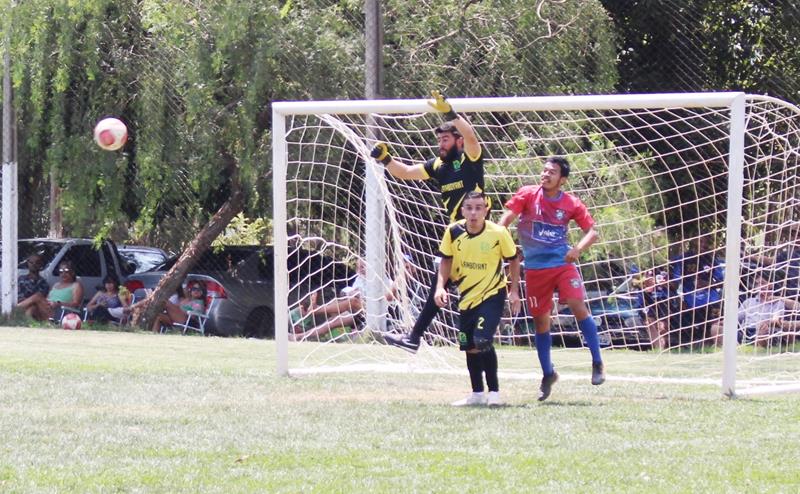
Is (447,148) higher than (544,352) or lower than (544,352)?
higher

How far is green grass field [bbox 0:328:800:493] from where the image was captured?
18.0ft

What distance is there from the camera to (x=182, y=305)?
17.9 metres

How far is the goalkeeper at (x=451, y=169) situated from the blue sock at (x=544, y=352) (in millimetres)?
799

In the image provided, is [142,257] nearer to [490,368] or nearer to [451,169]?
[451,169]

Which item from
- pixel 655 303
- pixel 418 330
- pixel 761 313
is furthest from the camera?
pixel 655 303

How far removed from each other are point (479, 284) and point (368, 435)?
1.78m

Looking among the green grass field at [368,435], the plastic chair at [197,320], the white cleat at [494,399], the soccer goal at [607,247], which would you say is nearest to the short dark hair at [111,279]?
the plastic chair at [197,320]

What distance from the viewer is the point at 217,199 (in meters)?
18.4

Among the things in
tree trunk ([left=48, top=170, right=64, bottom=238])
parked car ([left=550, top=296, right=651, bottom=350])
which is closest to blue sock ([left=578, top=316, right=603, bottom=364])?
parked car ([left=550, top=296, right=651, bottom=350])

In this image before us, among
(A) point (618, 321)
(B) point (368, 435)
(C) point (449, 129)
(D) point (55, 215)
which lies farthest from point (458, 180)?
(D) point (55, 215)

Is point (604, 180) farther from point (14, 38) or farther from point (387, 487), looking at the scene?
point (14, 38)

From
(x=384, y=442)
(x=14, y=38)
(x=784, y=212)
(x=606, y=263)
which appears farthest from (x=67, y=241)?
(x=384, y=442)

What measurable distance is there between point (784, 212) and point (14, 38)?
12.0 meters

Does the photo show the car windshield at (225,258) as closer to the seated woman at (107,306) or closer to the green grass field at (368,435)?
the seated woman at (107,306)
